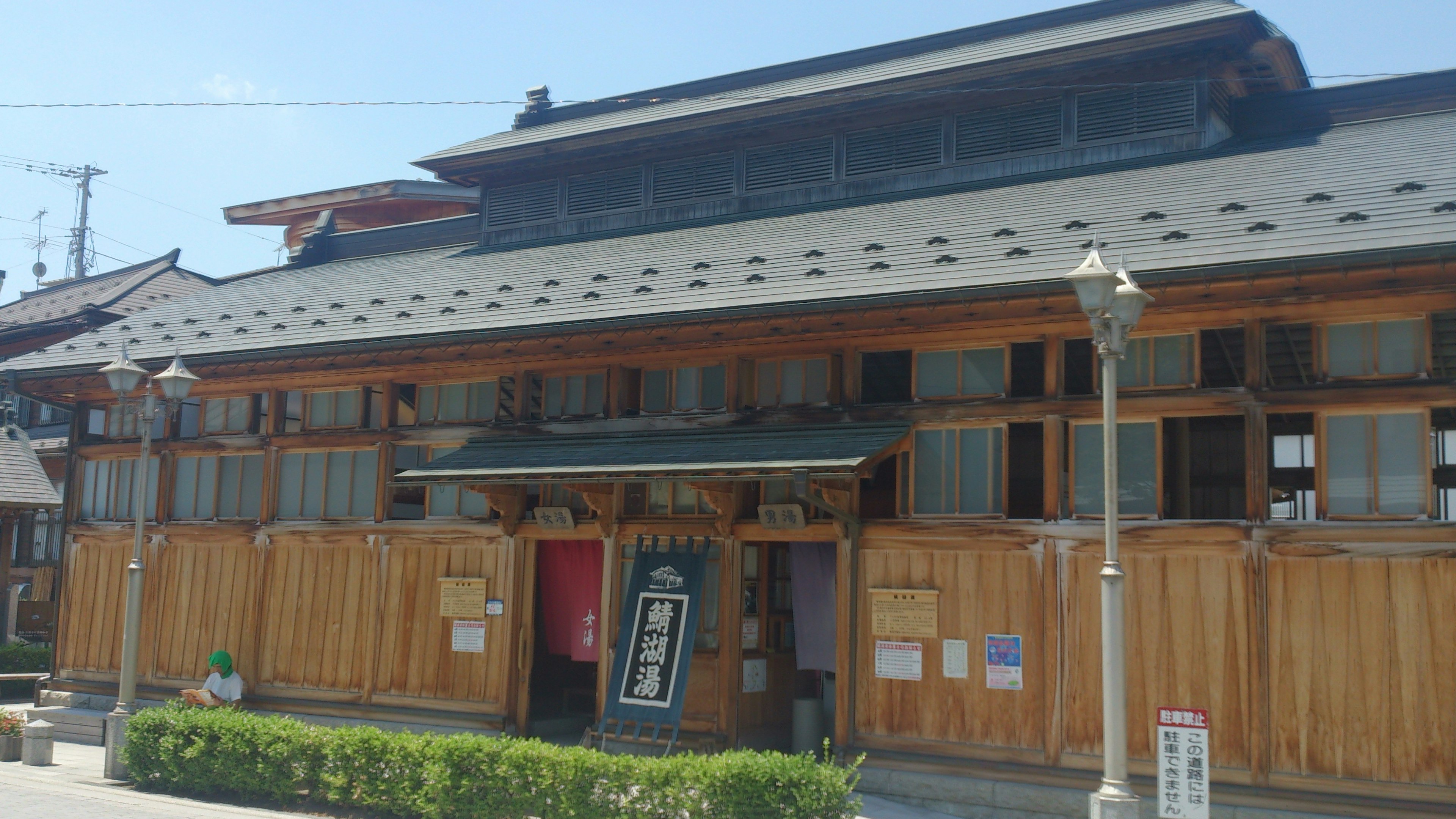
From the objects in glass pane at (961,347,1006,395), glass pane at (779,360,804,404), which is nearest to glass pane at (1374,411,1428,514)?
glass pane at (961,347,1006,395)

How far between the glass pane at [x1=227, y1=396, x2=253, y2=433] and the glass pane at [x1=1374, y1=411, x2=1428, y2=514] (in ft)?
46.5

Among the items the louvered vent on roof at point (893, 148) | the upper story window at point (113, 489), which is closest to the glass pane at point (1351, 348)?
the louvered vent on roof at point (893, 148)

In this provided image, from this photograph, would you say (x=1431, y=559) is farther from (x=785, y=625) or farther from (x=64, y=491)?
(x=64, y=491)

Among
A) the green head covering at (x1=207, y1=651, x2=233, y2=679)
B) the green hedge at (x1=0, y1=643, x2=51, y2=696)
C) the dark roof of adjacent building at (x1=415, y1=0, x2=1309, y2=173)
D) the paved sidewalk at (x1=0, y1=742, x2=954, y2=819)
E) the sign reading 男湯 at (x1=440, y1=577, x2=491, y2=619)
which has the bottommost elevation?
the paved sidewalk at (x1=0, y1=742, x2=954, y2=819)

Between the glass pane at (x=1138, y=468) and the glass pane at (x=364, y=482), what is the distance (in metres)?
9.52

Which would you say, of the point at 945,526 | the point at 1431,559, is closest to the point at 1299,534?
the point at 1431,559

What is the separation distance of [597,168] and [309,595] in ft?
25.6

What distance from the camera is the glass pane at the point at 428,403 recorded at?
1588cm

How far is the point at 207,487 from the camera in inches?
685

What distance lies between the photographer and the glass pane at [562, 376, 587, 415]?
1488cm

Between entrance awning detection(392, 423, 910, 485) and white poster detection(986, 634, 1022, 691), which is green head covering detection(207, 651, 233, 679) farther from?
white poster detection(986, 634, 1022, 691)

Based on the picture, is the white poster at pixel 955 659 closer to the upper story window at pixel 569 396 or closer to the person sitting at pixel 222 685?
the upper story window at pixel 569 396

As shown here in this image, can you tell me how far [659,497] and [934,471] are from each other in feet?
11.5

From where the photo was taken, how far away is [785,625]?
14.7 meters
